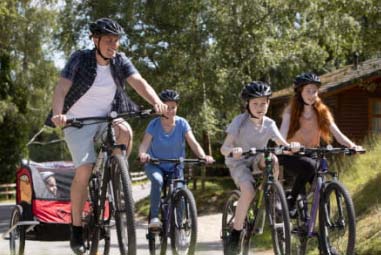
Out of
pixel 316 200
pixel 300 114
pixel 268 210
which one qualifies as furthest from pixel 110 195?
pixel 300 114

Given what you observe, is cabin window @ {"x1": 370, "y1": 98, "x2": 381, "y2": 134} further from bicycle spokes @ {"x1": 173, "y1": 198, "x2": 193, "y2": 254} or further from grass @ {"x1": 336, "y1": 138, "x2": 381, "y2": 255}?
bicycle spokes @ {"x1": 173, "y1": 198, "x2": 193, "y2": 254}

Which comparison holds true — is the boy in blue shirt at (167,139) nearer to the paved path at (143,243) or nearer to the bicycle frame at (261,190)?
the bicycle frame at (261,190)

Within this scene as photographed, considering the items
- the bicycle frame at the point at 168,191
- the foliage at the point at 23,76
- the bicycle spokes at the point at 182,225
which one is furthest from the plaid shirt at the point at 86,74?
the foliage at the point at 23,76

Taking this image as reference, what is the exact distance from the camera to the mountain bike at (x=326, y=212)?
680 centimetres

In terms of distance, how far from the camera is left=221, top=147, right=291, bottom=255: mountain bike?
21.8 feet

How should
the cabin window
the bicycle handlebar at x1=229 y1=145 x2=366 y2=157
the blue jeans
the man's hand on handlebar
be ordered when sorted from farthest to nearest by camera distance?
the cabin window → the blue jeans → the bicycle handlebar at x1=229 y1=145 x2=366 y2=157 → the man's hand on handlebar

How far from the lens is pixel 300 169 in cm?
759

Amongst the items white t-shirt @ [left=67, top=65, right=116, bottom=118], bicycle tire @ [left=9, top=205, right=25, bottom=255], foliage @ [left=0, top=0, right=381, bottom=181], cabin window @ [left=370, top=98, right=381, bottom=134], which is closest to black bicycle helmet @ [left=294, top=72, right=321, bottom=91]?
white t-shirt @ [left=67, top=65, right=116, bottom=118]

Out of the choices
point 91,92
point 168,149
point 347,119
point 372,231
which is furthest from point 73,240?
point 347,119

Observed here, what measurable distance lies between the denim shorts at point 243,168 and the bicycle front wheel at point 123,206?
2.01 m

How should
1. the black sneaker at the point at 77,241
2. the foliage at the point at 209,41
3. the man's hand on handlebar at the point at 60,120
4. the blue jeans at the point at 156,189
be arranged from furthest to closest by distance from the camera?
the foliage at the point at 209,41 → the blue jeans at the point at 156,189 → the black sneaker at the point at 77,241 → the man's hand on handlebar at the point at 60,120

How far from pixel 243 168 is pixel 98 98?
199 centimetres

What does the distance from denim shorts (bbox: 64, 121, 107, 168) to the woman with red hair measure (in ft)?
7.94

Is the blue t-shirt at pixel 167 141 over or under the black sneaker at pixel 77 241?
over
